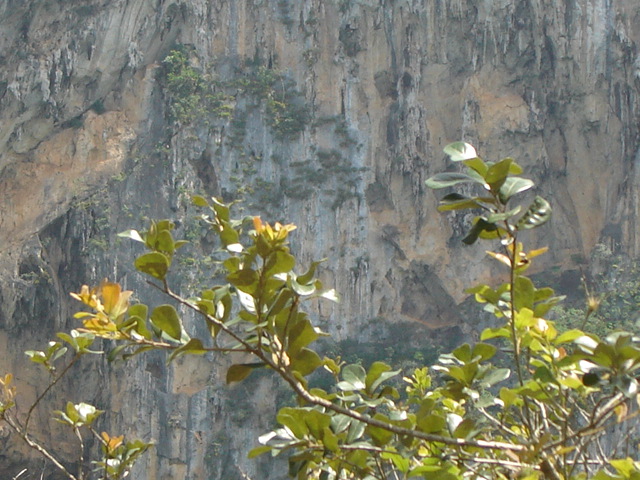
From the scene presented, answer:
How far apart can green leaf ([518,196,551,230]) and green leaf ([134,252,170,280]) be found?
50 centimetres

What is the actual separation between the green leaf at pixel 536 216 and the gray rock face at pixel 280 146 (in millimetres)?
11374

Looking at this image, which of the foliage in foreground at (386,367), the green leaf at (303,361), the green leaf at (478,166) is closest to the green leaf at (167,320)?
the foliage in foreground at (386,367)

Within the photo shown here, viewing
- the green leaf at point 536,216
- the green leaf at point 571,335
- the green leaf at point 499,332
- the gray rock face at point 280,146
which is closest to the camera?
the green leaf at point 536,216

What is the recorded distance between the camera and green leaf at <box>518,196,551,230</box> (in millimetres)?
1109

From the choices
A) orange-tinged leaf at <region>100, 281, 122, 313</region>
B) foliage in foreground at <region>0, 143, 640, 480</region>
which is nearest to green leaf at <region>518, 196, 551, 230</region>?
foliage in foreground at <region>0, 143, 640, 480</region>

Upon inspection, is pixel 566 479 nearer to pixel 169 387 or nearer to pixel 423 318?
pixel 169 387

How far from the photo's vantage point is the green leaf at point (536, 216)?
111 centimetres

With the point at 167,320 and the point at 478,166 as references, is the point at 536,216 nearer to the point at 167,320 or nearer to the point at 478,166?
the point at 478,166

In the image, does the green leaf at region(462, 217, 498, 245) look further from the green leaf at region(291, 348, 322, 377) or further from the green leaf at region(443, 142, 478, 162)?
the green leaf at region(291, 348, 322, 377)

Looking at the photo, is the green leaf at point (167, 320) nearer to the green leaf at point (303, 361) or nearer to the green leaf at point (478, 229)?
the green leaf at point (303, 361)

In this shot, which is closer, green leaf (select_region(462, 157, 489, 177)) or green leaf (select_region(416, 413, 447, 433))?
green leaf (select_region(462, 157, 489, 177))

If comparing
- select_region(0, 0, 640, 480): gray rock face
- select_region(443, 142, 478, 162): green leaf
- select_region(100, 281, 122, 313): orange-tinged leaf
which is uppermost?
select_region(443, 142, 478, 162): green leaf

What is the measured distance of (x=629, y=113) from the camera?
40.7 feet

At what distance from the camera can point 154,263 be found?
1.20 metres
